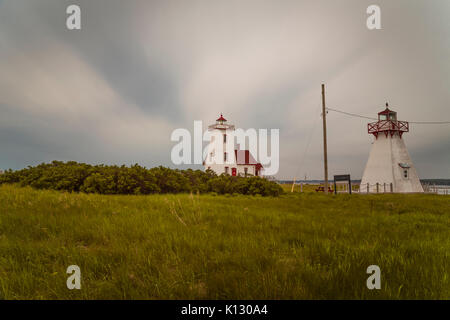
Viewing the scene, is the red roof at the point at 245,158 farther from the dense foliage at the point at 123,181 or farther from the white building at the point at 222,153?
the dense foliage at the point at 123,181

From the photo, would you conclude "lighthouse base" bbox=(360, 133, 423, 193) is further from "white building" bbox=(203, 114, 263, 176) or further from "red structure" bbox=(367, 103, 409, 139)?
"white building" bbox=(203, 114, 263, 176)

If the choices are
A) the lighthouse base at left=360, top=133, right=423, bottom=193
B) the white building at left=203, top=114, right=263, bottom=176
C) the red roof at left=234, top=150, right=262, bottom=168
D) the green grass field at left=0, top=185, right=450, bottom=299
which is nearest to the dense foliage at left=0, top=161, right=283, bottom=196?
the green grass field at left=0, top=185, right=450, bottom=299

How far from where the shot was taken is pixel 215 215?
5.54 metres

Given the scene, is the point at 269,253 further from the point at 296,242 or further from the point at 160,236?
the point at 160,236

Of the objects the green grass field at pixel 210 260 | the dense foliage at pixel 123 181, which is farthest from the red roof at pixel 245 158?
the green grass field at pixel 210 260

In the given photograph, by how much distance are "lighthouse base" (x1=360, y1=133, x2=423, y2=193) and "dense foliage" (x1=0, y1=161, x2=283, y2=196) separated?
66.0ft

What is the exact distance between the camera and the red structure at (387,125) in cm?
2653

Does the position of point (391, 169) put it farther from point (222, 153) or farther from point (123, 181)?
point (123, 181)

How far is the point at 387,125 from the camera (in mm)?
26609

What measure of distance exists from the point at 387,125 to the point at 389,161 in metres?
4.70

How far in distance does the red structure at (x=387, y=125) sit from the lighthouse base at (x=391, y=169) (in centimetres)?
55

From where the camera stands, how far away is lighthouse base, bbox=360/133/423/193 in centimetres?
2552
